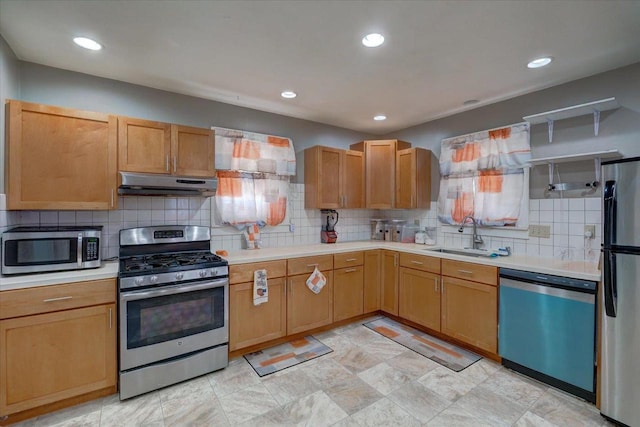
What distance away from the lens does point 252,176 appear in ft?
11.2

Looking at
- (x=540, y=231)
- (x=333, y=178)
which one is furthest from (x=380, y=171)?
(x=540, y=231)

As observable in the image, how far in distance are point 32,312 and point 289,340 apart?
2.03 m

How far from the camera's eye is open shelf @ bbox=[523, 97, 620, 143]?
93.6 inches

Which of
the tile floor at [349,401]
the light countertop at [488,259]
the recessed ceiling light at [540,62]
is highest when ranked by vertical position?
the recessed ceiling light at [540,62]

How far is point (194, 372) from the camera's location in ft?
7.91

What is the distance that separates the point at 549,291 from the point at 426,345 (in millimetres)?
1220

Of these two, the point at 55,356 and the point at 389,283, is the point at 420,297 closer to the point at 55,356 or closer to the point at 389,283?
the point at 389,283

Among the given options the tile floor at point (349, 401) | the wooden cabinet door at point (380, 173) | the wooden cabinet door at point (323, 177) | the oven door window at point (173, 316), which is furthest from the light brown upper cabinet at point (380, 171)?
the oven door window at point (173, 316)

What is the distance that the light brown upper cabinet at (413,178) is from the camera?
379cm

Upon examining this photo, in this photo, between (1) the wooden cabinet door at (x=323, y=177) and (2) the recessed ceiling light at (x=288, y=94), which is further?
(1) the wooden cabinet door at (x=323, y=177)

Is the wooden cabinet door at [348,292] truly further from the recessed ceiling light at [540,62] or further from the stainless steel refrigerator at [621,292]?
the recessed ceiling light at [540,62]

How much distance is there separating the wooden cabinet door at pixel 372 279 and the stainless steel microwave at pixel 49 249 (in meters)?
2.61

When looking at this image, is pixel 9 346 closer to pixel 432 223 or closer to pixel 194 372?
pixel 194 372

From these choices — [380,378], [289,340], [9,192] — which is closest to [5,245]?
[9,192]
